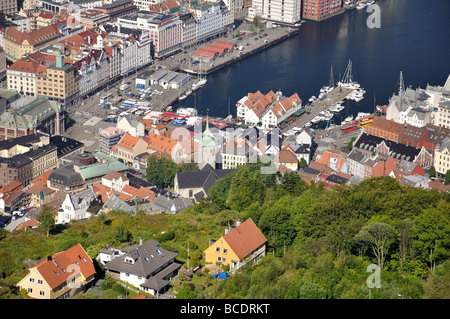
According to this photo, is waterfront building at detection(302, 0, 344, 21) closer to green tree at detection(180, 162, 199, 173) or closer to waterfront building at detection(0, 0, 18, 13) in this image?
waterfront building at detection(0, 0, 18, 13)

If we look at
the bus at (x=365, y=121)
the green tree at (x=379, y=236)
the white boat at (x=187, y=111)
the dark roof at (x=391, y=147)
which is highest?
the green tree at (x=379, y=236)

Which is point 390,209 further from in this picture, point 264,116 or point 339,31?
point 339,31

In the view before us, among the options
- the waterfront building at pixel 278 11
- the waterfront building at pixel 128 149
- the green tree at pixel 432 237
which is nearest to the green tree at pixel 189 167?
the waterfront building at pixel 128 149

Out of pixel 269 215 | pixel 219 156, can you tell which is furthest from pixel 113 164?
pixel 269 215

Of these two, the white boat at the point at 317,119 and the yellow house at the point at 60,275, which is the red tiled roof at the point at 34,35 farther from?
the yellow house at the point at 60,275

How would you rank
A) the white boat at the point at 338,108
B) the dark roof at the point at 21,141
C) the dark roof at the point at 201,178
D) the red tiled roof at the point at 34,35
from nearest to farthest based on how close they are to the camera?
the dark roof at the point at 201,178
the dark roof at the point at 21,141
the white boat at the point at 338,108
the red tiled roof at the point at 34,35

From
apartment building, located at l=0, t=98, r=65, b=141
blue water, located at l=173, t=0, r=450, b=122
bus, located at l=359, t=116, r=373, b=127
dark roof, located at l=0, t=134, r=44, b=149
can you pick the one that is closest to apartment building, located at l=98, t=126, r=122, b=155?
dark roof, located at l=0, t=134, r=44, b=149
